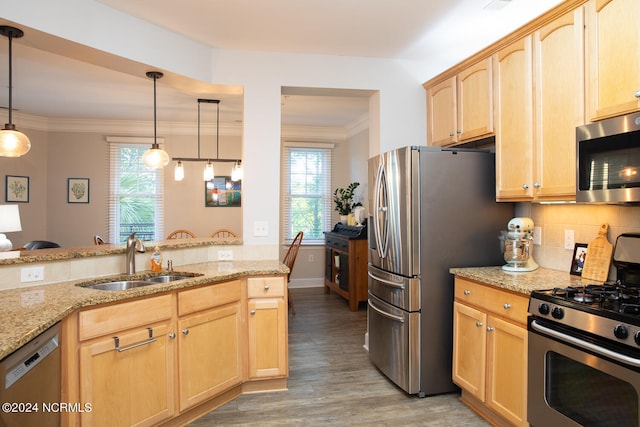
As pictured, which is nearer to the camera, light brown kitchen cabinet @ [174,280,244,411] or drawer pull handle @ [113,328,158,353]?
drawer pull handle @ [113,328,158,353]

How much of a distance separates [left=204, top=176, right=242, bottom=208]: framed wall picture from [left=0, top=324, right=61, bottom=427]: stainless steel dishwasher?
15.3ft

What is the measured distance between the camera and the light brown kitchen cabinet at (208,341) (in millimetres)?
2510

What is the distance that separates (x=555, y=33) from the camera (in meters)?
2.40

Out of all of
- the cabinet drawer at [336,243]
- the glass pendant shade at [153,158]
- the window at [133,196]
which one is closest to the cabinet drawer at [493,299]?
the glass pendant shade at [153,158]

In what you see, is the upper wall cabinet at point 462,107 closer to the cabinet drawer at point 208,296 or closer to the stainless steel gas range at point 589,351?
the stainless steel gas range at point 589,351

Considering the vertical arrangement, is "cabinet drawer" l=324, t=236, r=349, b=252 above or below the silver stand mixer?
below

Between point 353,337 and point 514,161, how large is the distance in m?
2.36

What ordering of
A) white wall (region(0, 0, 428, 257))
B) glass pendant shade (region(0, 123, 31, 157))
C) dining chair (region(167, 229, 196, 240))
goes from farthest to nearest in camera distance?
dining chair (region(167, 229, 196, 240))
white wall (region(0, 0, 428, 257))
glass pendant shade (region(0, 123, 31, 157))

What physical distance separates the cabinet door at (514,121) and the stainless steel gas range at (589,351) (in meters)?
0.66

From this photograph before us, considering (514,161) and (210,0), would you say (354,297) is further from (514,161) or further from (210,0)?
(210,0)

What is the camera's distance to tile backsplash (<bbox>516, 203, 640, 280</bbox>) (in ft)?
7.64

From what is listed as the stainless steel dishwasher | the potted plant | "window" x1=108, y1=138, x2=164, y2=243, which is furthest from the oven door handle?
→ "window" x1=108, y1=138, x2=164, y2=243

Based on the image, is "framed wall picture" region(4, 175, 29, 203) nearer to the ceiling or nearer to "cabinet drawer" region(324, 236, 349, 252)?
the ceiling

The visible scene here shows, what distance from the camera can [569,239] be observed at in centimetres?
265
